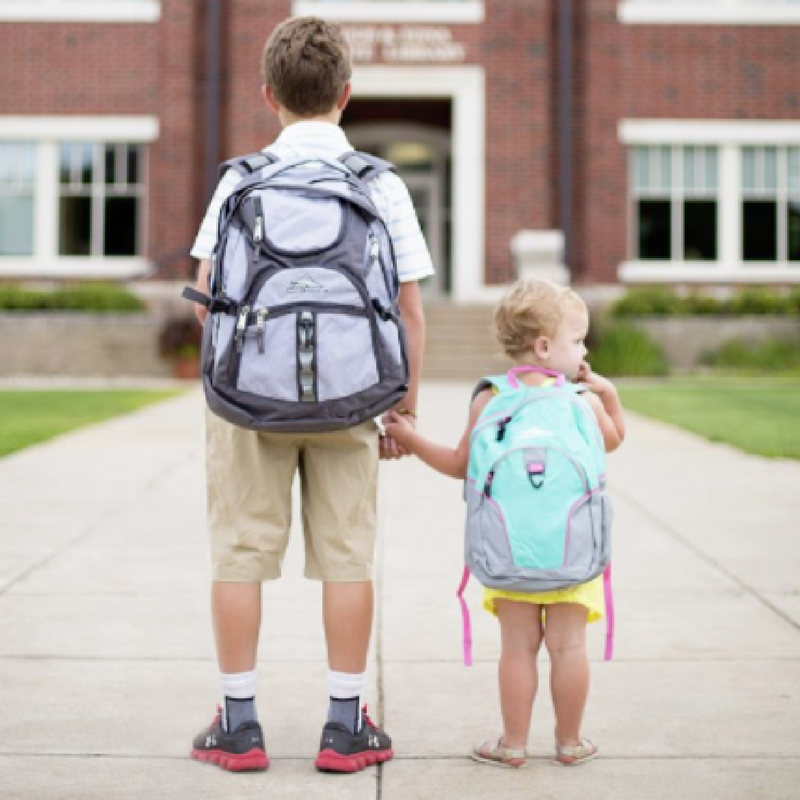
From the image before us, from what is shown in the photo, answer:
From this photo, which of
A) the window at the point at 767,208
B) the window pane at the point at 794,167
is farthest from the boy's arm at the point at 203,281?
the window pane at the point at 794,167

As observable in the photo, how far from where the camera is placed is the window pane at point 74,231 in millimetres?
22641

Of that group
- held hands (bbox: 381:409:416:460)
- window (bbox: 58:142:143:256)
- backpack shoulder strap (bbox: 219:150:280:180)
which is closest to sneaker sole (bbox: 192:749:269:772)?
held hands (bbox: 381:409:416:460)

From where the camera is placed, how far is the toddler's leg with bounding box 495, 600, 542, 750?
3.18 metres

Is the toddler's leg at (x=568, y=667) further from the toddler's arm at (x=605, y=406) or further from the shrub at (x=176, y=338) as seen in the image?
the shrub at (x=176, y=338)

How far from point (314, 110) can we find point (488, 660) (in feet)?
5.99

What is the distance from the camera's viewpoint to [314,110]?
10.7 feet

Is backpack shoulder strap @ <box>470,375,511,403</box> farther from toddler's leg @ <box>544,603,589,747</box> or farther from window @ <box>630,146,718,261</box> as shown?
window @ <box>630,146,718,261</box>

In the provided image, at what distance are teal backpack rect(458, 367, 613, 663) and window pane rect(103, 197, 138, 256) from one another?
20.3 m

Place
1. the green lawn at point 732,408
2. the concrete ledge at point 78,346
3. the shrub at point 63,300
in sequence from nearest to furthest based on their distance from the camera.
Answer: the green lawn at point 732,408
the concrete ledge at point 78,346
the shrub at point 63,300

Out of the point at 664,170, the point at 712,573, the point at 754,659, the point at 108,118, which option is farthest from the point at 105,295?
the point at 754,659

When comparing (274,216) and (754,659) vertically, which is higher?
(274,216)

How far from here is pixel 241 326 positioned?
2941 mm

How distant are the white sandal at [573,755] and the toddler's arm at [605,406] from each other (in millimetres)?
702

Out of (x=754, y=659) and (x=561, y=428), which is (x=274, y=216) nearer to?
Result: (x=561, y=428)
